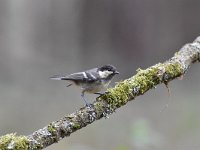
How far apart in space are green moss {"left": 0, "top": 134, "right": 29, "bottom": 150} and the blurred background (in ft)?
29.4

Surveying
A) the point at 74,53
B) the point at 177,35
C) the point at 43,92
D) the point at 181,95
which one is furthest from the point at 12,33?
the point at 181,95

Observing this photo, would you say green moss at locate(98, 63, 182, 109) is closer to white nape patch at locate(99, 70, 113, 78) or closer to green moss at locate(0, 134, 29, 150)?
white nape patch at locate(99, 70, 113, 78)

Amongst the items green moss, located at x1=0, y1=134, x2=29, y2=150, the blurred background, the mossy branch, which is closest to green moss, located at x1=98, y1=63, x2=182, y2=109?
the mossy branch

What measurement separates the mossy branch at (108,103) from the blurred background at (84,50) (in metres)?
7.59

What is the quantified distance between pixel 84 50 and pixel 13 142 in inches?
545

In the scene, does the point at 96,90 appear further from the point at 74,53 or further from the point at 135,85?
the point at 74,53

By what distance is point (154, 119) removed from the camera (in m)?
13.2

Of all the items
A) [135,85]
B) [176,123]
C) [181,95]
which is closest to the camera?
[135,85]

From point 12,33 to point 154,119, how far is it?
25.1 ft

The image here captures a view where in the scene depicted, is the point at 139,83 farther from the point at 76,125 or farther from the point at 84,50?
the point at 84,50

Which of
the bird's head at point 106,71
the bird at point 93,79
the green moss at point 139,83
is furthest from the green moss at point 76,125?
the bird's head at point 106,71

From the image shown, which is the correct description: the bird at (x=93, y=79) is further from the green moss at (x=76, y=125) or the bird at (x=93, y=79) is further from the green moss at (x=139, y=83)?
the green moss at (x=76, y=125)

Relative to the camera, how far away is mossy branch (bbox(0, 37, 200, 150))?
158 inches

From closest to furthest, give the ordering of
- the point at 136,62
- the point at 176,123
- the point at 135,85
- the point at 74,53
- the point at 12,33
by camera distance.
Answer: the point at 135,85 → the point at 176,123 → the point at 136,62 → the point at 74,53 → the point at 12,33
